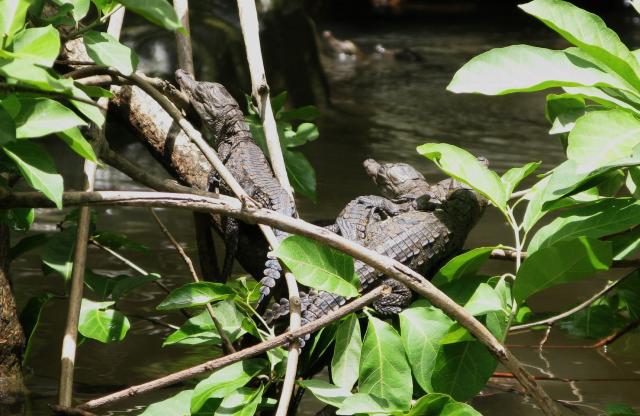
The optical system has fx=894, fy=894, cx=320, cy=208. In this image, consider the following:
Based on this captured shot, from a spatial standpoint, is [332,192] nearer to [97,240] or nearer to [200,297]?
[97,240]

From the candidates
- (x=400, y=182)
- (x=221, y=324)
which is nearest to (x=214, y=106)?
(x=400, y=182)

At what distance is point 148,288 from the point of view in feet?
11.8

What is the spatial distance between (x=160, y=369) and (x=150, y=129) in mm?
760

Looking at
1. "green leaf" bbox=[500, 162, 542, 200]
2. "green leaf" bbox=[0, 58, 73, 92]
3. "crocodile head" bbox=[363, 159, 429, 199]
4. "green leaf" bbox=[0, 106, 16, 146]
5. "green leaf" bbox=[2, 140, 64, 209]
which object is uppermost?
"green leaf" bbox=[0, 58, 73, 92]

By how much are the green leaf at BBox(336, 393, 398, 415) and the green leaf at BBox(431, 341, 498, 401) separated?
0.50 feet

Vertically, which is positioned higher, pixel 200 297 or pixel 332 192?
pixel 200 297

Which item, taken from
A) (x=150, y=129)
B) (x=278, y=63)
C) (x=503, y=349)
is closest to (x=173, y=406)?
(x=503, y=349)

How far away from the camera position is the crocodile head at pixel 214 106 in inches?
131

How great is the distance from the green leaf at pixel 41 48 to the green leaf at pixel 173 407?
2.64 feet

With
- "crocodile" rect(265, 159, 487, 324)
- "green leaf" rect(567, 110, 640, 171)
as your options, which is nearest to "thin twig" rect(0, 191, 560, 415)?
"green leaf" rect(567, 110, 640, 171)

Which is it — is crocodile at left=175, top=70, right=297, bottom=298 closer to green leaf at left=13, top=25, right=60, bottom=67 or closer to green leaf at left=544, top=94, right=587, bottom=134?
green leaf at left=544, top=94, right=587, bottom=134

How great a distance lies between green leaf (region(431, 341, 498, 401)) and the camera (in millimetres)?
1904

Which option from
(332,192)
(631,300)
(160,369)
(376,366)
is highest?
(376,366)

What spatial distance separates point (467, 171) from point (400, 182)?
3.58 ft
